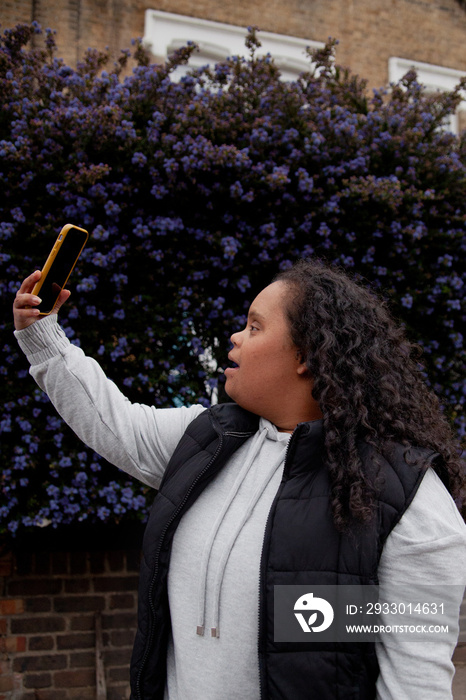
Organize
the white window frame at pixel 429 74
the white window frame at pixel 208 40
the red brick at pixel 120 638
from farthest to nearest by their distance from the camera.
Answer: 1. the white window frame at pixel 429 74
2. the white window frame at pixel 208 40
3. the red brick at pixel 120 638

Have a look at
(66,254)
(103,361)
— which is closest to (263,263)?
(103,361)

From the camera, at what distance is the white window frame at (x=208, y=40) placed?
25.7 ft

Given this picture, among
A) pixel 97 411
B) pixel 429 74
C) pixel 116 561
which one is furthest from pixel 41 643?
pixel 429 74

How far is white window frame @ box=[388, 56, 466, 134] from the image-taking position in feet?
29.0

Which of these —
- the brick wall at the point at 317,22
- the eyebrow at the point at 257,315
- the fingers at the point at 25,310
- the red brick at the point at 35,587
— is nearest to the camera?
the fingers at the point at 25,310

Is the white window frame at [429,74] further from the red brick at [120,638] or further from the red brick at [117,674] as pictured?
the red brick at [117,674]

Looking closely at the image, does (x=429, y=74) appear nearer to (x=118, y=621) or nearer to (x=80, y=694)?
(x=118, y=621)

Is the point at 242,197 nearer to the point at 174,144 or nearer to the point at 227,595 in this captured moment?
the point at 174,144

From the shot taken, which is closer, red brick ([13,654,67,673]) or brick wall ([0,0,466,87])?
red brick ([13,654,67,673])

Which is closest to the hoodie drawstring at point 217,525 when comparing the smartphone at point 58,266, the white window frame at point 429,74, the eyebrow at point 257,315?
the eyebrow at point 257,315

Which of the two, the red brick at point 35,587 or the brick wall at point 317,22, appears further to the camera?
the brick wall at point 317,22

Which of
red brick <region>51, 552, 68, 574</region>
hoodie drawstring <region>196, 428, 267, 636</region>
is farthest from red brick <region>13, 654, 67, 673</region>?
hoodie drawstring <region>196, 428, 267, 636</region>

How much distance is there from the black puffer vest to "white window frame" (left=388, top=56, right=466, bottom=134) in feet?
27.8

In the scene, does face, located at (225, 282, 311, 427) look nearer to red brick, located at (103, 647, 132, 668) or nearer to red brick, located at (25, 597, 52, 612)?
red brick, located at (25, 597, 52, 612)
